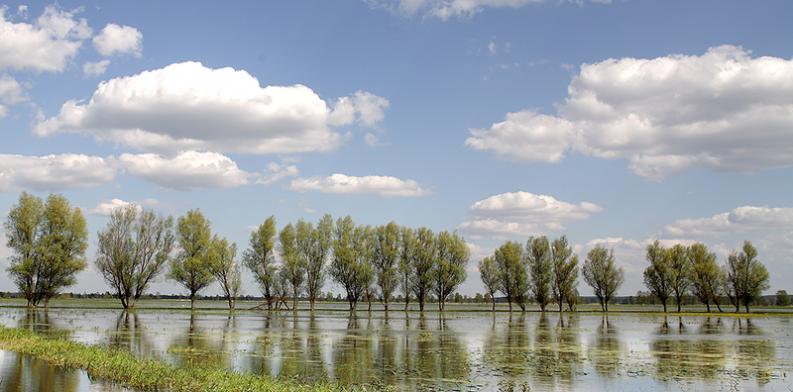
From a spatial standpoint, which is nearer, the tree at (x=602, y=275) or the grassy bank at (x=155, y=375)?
the grassy bank at (x=155, y=375)

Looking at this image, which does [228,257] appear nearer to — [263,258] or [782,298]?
[263,258]

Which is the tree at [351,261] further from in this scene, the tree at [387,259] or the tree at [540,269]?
the tree at [540,269]

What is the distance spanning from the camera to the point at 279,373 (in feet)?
64.2

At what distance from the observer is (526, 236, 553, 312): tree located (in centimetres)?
10062

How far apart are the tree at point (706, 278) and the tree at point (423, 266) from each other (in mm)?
42593

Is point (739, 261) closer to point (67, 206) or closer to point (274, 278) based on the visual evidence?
point (274, 278)

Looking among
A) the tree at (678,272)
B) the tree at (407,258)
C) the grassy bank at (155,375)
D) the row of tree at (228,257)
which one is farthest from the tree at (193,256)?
the tree at (678,272)

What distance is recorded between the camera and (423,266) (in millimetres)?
97688

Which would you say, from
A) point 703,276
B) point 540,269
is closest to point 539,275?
point 540,269

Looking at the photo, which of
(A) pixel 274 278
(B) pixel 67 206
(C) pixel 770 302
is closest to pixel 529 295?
(A) pixel 274 278

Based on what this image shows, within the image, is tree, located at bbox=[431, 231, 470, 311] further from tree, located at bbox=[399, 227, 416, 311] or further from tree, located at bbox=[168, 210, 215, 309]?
tree, located at bbox=[168, 210, 215, 309]

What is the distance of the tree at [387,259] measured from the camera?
9575 cm

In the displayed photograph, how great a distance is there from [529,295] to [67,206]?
67743 mm

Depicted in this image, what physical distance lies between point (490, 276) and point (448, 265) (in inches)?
362
